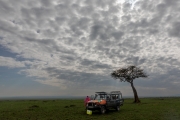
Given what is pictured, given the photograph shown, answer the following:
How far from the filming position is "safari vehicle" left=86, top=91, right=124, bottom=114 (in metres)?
25.2

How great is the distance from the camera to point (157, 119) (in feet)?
62.1

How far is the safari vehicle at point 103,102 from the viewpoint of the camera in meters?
25.2

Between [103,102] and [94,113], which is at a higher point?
[103,102]

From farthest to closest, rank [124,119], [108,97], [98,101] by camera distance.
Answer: [108,97] → [98,101] → [124,119]

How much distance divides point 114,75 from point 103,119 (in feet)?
110

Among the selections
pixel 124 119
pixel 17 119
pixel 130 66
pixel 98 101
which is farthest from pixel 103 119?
pixel 130 66

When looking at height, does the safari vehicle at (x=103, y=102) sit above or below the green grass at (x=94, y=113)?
above

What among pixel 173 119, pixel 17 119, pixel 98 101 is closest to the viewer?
pixel 173 119

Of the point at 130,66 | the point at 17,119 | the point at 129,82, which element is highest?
the point at 130,66

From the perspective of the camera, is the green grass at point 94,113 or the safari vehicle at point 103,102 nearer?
the green grass at point 94,113

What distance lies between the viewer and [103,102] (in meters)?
25.6

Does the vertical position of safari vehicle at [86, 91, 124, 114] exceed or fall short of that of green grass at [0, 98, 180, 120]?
it exceeds it

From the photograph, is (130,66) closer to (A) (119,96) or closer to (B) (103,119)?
(A) (119,96)

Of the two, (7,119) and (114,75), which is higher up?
(114,75)
